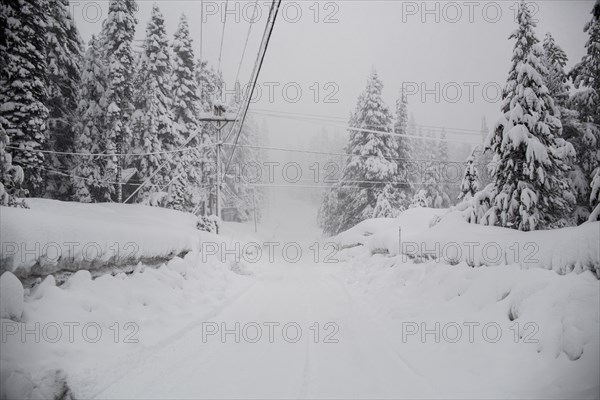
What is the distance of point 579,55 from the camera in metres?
15.2

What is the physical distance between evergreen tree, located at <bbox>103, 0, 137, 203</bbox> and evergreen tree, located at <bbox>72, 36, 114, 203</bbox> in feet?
1.94

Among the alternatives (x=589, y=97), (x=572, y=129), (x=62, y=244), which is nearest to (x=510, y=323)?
(x=62, y=244)

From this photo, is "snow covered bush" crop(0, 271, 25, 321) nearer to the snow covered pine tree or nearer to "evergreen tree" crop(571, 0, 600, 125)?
the snow covered pine tree

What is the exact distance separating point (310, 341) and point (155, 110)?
23859 millimetres

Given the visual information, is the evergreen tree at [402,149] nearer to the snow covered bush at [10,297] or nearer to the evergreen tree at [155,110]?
the evergreen tree at [155,110]

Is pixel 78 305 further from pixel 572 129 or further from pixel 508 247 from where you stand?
pixel 572 129

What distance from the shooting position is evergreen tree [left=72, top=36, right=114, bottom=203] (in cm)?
2247

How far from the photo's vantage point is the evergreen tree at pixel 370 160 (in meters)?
27.6

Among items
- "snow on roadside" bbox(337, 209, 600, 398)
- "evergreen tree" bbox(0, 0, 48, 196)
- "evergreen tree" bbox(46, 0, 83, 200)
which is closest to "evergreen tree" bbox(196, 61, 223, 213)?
"evergreen tree" bbox(46, 0, 83, 200)

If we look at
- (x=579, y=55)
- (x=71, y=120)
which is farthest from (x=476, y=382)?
(x=71, y=120)

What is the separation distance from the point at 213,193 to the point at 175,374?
29.9m

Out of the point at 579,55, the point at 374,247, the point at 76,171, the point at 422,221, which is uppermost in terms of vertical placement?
the point at 579,55

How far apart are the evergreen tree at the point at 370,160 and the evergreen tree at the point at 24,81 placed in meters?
21.9

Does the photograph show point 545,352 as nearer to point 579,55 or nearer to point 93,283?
point 93,283
